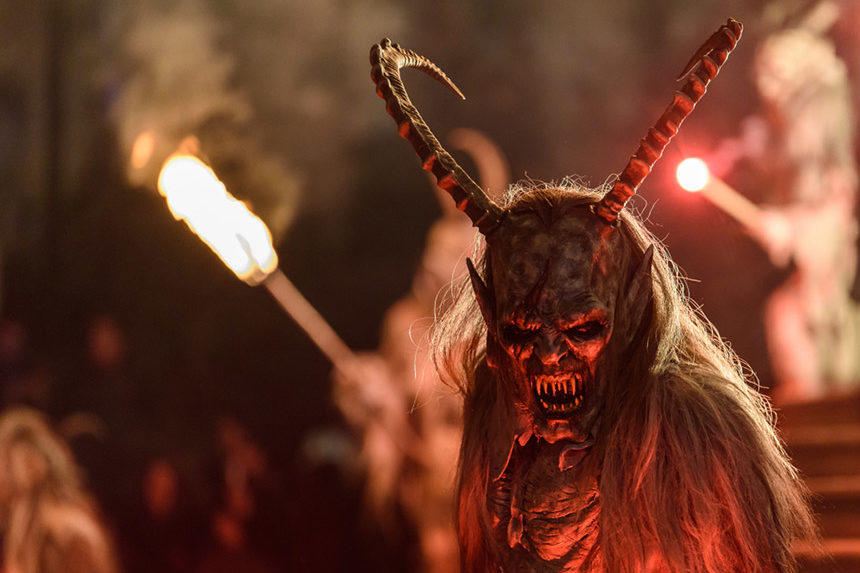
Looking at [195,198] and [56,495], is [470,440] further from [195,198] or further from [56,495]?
[56,495]

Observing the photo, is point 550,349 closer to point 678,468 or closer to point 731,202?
point 678,468

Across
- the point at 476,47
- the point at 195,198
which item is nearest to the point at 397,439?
the point at 195,198

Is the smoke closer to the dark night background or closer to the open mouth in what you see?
the dark night background

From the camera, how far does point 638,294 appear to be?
5.25ft

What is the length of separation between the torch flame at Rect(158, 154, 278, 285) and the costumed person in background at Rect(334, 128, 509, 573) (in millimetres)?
820

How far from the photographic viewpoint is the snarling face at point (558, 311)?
58.4 inches

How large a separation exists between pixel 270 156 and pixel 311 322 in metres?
1.10

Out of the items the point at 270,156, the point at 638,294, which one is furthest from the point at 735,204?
the point at 638,294

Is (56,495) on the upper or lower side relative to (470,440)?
upper

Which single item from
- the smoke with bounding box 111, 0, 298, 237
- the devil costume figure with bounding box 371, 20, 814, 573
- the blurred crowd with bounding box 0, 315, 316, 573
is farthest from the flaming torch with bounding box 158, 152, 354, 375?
the devil costume figure with bounding box 371, 20, 814, 573

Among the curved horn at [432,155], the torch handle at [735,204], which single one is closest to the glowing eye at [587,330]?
the curved horn at [432,155]

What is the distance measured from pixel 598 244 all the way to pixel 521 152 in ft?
11.6

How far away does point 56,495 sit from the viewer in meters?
4.99

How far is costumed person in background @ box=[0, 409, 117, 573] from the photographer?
4.89 m
